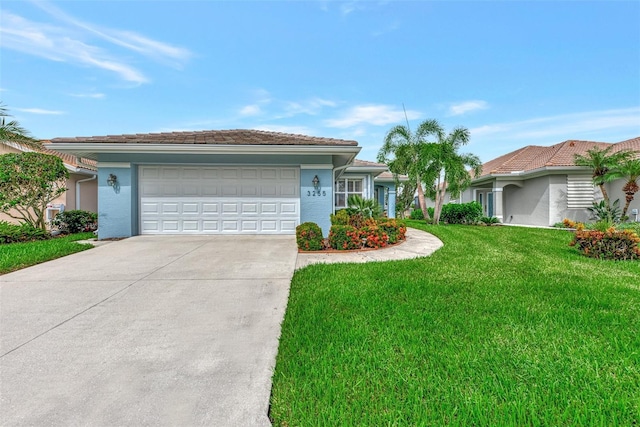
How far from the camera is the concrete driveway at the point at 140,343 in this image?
2000 millimetres

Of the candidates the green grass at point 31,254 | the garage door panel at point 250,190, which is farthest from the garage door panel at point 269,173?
the green grass at point 31,254

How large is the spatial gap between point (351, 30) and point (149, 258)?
10069 millimetres

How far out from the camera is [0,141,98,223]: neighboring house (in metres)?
12.3

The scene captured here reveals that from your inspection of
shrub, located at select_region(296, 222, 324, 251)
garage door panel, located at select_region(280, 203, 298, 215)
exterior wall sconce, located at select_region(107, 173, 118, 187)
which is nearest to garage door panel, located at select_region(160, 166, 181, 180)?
exterior wall sconce, located at select_region(107, 173, 118, 187)

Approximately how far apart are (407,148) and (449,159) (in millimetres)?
2175

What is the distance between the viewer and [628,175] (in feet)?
42.2

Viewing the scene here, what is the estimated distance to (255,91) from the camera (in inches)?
526

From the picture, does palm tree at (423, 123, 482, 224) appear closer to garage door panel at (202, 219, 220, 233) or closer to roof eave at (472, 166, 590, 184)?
roof eave at (472, 166, 590, 184)

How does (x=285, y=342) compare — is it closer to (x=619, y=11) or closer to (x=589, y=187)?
(x=619, y=11)

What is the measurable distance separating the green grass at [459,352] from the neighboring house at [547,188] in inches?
496

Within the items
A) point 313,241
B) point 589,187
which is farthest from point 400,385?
point 589,187

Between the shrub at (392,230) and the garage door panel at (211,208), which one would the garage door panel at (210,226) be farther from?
the shrub at (392,230)

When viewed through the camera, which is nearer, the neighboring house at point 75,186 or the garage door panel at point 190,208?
A: the garage door panel at point 190,208

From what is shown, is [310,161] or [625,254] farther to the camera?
[310,161]
